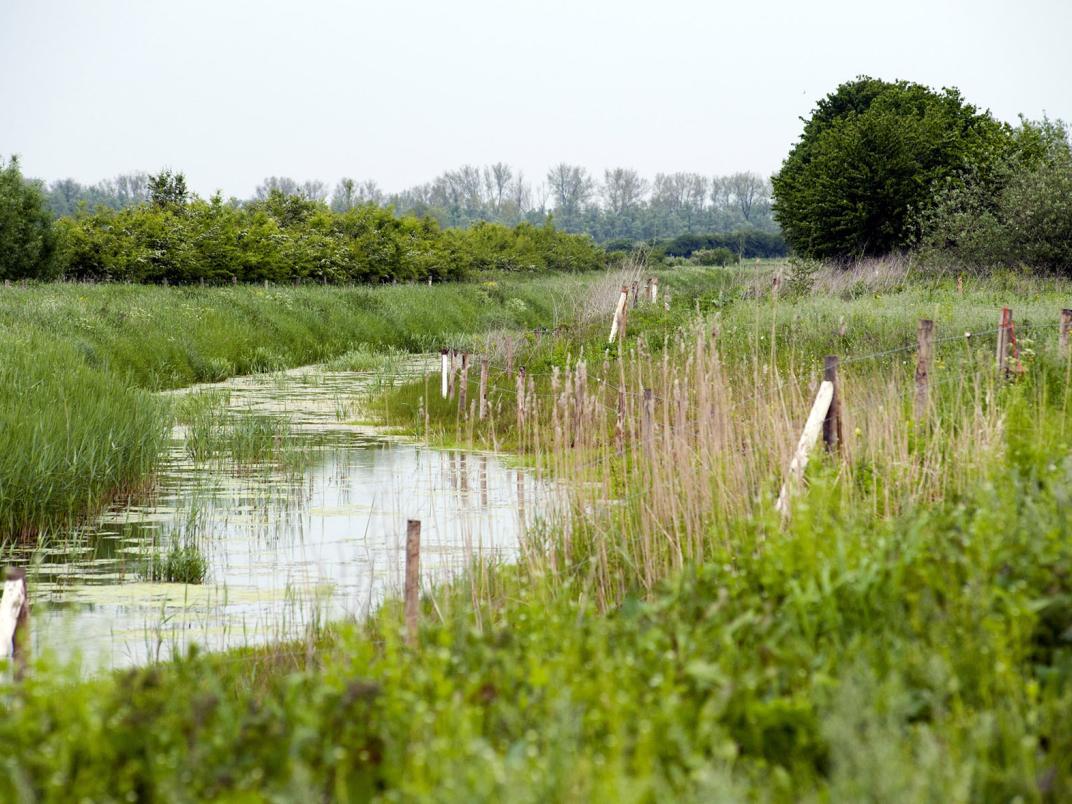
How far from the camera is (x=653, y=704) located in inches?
118

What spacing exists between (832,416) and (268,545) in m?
4.01

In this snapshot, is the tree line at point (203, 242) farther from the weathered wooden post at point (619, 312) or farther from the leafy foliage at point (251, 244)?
the weathered wooden post at point (619, 312)

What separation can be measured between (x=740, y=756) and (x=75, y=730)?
163cm

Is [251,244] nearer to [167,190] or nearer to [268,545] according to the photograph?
[167,190]

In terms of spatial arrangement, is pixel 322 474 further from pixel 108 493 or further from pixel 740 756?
pixel 740 756

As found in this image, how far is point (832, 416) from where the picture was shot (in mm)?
6320

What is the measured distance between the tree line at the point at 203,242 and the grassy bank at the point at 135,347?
15.7 ft

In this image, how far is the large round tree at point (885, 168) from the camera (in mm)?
28203

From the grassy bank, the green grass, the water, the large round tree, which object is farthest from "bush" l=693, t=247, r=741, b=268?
the green grass

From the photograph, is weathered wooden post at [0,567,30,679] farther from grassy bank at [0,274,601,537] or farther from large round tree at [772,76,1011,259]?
large round tree at [772,76,1011,259]

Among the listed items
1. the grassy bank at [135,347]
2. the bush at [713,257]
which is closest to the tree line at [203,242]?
the grassy bank at [135,347]

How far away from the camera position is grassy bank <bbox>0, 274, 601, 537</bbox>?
26.8ft

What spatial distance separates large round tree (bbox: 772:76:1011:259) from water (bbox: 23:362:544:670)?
1880cm

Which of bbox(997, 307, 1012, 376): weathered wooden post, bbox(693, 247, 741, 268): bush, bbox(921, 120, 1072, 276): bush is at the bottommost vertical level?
bbox(997, 307, 1012, 376): weathered wooden post
